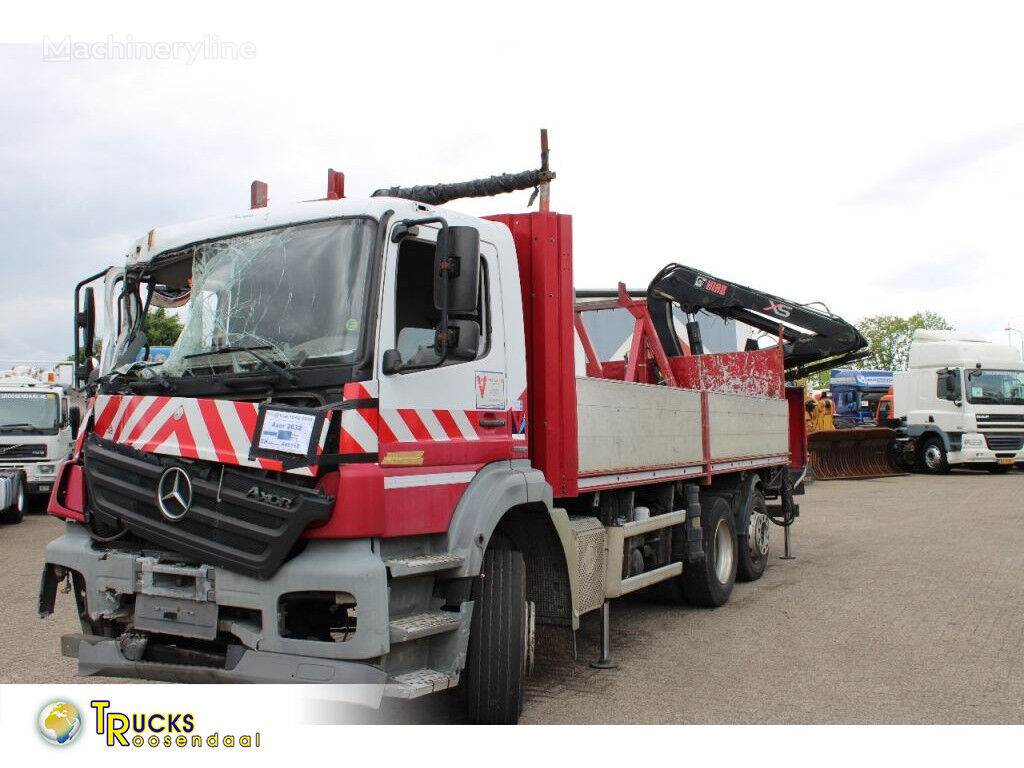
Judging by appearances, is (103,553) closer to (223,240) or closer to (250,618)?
(250,618)

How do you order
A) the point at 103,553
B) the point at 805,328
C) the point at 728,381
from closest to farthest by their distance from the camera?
the point at 103,553 → the point at 728,381 → the point at 805,328

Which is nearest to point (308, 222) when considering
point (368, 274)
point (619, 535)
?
point (368, 274)

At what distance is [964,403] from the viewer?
2266 centimetres

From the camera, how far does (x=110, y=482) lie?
436cm

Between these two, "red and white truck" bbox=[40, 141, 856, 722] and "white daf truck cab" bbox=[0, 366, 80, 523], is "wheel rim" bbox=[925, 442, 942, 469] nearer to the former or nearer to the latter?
"white daf truck cab" bbox=[0, 366, 80, 523]

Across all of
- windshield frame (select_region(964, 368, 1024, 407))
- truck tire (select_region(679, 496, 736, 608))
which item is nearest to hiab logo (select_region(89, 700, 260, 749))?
truck tire (select_region(679, 496, 736, 608))

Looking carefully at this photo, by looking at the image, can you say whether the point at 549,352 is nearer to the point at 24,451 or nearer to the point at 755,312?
the point at 755,312

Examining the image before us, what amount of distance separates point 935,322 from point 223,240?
75451mm

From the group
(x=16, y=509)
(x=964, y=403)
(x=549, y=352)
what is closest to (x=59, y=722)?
(x=549, y=352)

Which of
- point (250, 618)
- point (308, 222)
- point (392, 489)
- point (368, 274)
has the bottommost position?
point (250, 618)

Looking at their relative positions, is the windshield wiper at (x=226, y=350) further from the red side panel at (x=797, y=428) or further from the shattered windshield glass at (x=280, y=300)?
the red side panel at (x=797, y=428)

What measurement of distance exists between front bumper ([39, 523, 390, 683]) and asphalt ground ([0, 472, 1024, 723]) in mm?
1303

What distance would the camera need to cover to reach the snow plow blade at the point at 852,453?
22.4 m

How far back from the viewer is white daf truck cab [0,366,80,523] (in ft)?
49.2
